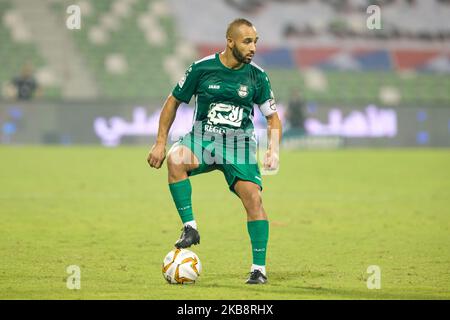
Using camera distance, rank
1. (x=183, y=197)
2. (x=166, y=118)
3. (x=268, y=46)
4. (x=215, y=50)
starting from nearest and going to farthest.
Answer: (x=183, y=197) → (x=166, y=118) → (x=215, y=50) → (x=268, y=46)

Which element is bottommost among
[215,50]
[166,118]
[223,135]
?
[223,135]

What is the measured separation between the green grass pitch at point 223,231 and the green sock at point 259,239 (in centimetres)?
23

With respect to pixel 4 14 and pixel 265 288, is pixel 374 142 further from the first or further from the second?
pixel 265 288

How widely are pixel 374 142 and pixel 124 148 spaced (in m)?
7.11

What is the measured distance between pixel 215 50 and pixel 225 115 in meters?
25.0

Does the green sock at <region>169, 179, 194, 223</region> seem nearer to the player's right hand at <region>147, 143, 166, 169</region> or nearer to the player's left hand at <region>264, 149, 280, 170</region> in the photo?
the player's right hand at <region>147, 143, 166, 169</region>

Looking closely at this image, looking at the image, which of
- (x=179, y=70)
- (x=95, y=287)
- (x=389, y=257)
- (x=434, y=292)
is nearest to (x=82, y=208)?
(x=389, y=257)

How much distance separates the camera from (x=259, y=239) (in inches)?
299

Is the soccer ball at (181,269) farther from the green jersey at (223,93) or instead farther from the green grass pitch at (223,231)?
the green jersey at (223,93)

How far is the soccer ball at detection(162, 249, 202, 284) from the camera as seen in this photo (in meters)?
7.39

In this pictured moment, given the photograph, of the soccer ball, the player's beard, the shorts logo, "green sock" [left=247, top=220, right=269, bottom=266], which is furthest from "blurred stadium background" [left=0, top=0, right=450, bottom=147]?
the soccer ball

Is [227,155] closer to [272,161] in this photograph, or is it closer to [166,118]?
[272,161]

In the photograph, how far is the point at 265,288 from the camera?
7242 millimetres

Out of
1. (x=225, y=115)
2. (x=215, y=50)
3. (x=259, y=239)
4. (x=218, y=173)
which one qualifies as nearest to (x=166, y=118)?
(x=225, y=115)
